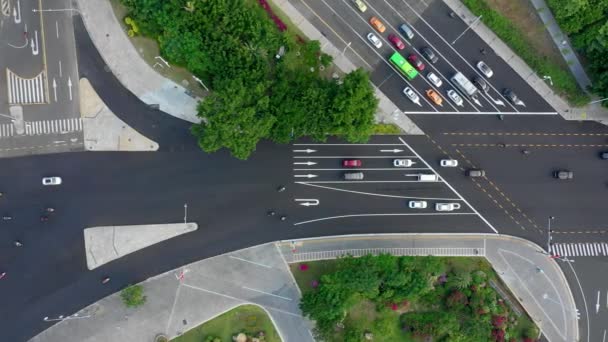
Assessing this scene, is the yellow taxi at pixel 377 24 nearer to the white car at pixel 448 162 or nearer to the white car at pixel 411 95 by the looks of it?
the white car at pixel 411 95

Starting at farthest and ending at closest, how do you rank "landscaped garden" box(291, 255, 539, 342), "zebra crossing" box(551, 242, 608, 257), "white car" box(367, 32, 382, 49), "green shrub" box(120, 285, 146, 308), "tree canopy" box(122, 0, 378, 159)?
"zebra crossing" box(551, 242, 608, 257) → "white car" box(367, 32, 382, 49) → "green shrub" box(120, 285, 146, 308) → "landscaped garden" box(291, 255, 539, 342) → "tree canopy" box(122, 0, 378, 159)

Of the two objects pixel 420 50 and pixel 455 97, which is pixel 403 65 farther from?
pixel 455 97

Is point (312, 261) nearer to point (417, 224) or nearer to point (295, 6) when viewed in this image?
point (417, 224)

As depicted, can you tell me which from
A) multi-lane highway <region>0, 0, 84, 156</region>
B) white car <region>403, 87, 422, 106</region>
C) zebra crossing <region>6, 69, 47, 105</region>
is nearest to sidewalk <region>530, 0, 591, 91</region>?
white car <region>403, 87, 422, 106</region>

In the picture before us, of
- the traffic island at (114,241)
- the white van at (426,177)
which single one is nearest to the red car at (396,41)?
the white van at (426,177)

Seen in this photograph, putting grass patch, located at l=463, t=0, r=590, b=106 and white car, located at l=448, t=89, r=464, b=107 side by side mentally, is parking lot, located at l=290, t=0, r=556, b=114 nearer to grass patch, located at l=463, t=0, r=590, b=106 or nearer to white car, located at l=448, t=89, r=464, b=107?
white car, located at l=448, t=89, r=464, b=107

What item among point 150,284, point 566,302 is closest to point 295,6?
point 150,284
